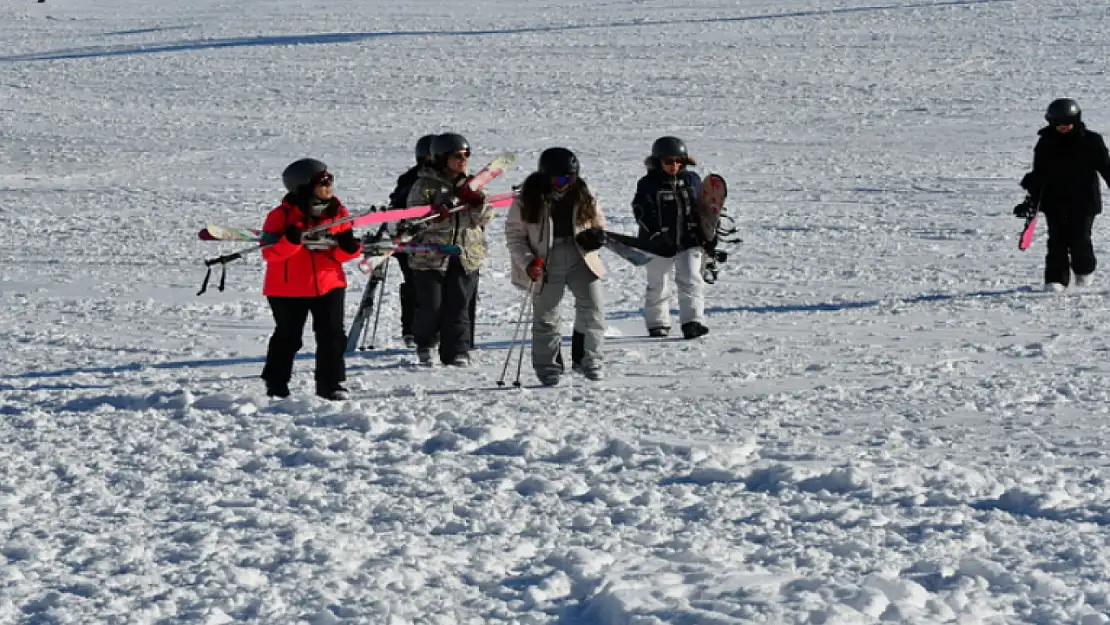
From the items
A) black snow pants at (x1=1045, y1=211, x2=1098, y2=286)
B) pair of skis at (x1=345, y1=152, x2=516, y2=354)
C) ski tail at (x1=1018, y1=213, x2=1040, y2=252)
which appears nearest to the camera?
pair of skis at (x1=345, y1=152, x2=516, y2=354)

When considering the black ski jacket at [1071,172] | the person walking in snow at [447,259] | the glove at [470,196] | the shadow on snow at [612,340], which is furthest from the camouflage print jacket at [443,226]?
the black ski jacket at [1071,172]

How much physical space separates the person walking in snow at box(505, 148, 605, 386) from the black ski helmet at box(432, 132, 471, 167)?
34.6 inches

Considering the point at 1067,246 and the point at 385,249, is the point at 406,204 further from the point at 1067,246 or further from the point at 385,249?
the point at 1067,246

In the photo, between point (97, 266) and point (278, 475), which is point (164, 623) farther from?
point (97, 266)

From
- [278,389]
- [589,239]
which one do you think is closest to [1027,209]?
[589,239]

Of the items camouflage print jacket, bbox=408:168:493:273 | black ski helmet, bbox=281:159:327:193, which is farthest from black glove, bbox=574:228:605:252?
black ski helmet, bbox=281:159:327:193

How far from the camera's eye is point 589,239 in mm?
8805

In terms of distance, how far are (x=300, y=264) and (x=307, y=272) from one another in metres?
0.06

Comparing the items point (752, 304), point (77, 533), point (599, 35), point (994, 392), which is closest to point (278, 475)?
point (77, 533)

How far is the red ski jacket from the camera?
8.10m

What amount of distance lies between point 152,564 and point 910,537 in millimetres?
2853

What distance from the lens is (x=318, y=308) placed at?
8359mm

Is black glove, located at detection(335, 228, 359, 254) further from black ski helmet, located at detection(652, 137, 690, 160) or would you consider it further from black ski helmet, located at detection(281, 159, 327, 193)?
black ski helmet, located at detection(652, 137, 690, 160)

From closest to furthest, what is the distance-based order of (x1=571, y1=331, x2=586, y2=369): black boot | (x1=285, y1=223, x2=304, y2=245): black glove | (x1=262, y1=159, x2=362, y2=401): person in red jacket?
(x1=285, y1=223, x2=304, y2=245): black glove
(x1=262, y1=159, x2=362, y2=401): person in red jacket
(x1=571, y1=331, x2=586, y2=369): black boot
